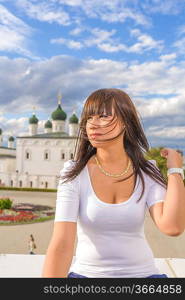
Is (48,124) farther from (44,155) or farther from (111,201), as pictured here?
(111,201)

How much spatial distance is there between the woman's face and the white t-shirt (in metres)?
0.22

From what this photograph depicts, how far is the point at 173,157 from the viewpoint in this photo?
1.61 meters

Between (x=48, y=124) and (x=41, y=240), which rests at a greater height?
(x=48, y=124)

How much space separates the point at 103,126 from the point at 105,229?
521 mm

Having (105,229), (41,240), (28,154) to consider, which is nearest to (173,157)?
(105,229)

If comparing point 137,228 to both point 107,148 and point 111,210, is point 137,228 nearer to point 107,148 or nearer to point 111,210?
point 111,210

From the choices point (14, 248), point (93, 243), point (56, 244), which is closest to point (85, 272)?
point (93, 243)

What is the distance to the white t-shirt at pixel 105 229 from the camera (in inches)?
59.9

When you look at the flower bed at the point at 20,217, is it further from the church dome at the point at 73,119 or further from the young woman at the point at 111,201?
the church dome at the point at 73,119

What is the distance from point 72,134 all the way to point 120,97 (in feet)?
119

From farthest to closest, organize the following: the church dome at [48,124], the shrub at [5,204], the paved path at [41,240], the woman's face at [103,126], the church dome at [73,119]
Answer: the church dome at [48,124] < the church dome at [73,119] < the shrub at [5,204] < the paved path at [41,240] < the woman's face at [103,126]

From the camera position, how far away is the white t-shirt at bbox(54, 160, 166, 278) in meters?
1.52

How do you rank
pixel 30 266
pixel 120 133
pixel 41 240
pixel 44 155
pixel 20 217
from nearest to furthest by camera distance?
pixel 120 133
pixel 30 266
pixel 41 240
pixel 20 217
pixel 44 155

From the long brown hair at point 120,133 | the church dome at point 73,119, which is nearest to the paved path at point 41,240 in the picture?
the long brown hair at point 120,133
